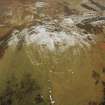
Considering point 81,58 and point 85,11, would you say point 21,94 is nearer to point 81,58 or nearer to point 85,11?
point 81,58

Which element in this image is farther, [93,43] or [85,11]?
[85,11]

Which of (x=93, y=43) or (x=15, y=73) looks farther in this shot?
(x=93, y=43)

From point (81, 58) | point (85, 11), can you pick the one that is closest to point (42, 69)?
point (81, 58)

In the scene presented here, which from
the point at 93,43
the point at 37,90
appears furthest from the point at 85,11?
the point at 37,90

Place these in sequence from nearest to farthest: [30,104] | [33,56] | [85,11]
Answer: [30,104], [33,56], [85,11]

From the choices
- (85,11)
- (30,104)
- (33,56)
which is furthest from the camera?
(85,11)

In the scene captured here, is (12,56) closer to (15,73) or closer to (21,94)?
(15,73)

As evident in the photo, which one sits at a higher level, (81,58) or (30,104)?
(81,58)

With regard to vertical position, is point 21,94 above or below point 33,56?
below
